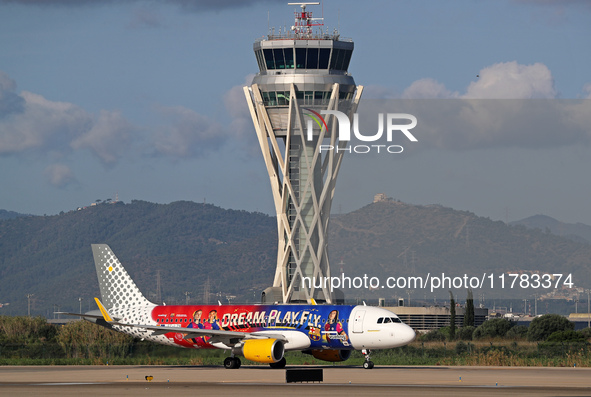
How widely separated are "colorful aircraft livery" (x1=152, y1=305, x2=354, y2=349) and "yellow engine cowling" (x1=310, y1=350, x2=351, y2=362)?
1.95 meters

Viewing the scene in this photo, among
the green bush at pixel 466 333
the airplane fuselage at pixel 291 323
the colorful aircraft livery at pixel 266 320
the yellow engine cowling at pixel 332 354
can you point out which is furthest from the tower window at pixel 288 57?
the yellow engine cowling at pixel 332 354

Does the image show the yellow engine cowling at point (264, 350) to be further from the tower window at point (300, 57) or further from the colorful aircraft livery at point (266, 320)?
the tower window at point (300, 57)

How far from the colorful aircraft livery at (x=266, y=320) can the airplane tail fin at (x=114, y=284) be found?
75.6 inches

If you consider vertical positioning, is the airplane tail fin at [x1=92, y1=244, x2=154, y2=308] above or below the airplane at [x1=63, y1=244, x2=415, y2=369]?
above

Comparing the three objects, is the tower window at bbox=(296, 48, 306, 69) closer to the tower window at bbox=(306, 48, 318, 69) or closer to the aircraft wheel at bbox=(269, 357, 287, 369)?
the tower window at bbox=(306, 48, 318, 69)

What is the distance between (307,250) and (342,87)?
84.4ft

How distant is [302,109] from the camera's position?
16788 cm

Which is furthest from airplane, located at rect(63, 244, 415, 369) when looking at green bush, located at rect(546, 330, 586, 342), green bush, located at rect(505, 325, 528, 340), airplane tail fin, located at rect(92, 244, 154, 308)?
green bush, located at rect(505, 325, 528, 340)

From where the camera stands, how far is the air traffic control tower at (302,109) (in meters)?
166

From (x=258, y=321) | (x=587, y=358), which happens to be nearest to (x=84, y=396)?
(x=258, y=321)

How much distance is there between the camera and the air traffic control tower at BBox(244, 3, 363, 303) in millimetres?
165625

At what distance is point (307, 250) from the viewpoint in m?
176

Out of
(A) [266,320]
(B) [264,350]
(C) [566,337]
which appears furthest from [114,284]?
(C) [566,337]

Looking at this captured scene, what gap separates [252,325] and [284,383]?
15.7 m
